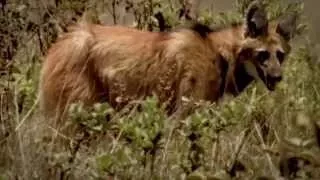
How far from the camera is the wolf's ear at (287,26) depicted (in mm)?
8258

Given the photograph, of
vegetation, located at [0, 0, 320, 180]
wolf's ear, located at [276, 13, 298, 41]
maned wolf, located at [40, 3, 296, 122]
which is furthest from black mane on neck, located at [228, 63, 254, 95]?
wolf's ear, located at [276, 13, 298, 41]

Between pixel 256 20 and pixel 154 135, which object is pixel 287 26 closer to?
pixel 256 20

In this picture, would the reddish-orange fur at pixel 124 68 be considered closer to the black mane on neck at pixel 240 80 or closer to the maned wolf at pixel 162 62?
the maned wolf at pixel 162 62

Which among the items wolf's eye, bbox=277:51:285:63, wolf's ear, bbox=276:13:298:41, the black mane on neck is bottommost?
the black mane on neck

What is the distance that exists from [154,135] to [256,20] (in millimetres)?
3492

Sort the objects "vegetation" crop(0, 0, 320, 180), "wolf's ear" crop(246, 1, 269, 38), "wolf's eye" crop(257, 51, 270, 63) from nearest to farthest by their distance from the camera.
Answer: "vegetation" crop(0, 0, 320, 180) → "wolf's ear" crop(246, 1, 269, 38) → "wolf's eye" crop(257, 51, 270, 63)

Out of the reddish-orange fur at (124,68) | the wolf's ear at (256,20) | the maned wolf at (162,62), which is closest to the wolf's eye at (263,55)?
the maned wolf at (162,62)

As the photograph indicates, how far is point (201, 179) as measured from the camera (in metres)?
3.38

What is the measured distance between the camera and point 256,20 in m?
8.16

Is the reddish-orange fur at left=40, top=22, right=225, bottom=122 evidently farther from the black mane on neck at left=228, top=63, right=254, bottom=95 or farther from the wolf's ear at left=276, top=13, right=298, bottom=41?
the wolf's ear at left=276, top=13, right=298, bottom=41

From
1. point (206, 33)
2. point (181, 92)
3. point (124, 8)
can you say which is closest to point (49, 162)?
point (181, 92)

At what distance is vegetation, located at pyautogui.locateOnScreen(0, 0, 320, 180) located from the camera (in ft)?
13.6

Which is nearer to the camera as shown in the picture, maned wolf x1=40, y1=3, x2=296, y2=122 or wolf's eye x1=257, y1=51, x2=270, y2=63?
maned wolf x1=40, y1=3, x2=296, y2=122

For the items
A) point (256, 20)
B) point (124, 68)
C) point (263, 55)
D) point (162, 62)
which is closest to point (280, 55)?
point (263, 55)
